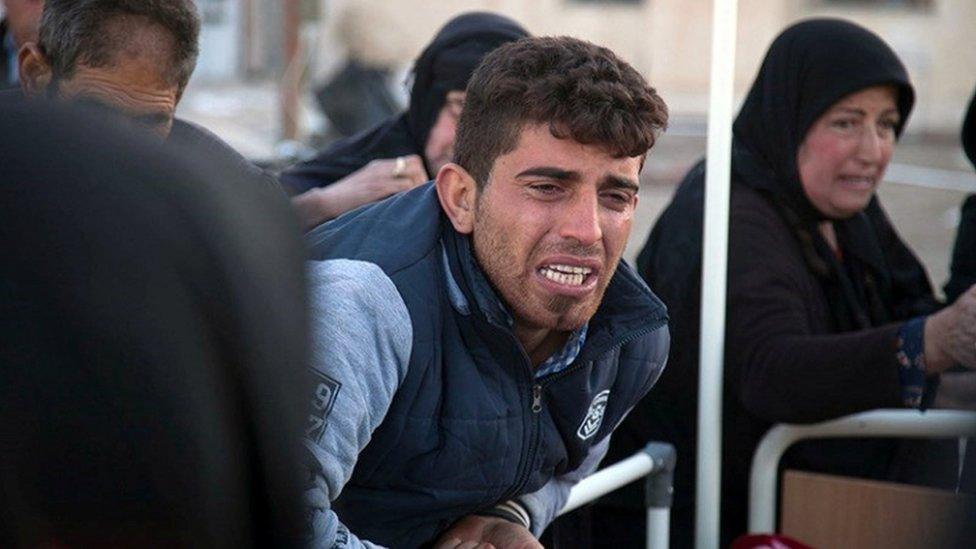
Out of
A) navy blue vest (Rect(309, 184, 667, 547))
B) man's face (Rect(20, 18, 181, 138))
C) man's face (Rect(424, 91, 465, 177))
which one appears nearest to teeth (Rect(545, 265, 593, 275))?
navy blue vest (Rect(309, 184, 667, 547))

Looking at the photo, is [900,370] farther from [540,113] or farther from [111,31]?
[111,31]

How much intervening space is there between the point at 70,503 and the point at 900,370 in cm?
236

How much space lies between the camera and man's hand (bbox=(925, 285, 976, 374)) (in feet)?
9.92

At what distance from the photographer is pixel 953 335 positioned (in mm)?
3051

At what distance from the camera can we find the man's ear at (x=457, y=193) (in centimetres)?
254

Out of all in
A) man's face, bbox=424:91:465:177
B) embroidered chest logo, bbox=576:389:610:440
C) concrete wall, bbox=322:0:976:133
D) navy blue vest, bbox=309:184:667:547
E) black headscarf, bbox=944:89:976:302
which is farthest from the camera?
concrete wall, bbox=322:0:976:133

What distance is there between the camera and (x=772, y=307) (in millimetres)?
3342

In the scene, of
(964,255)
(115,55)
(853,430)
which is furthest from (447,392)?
(964,255)

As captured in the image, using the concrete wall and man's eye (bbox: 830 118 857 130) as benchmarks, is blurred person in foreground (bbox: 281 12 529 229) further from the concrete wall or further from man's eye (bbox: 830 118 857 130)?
the concrete wall

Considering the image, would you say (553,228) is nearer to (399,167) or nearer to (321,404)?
(321,404)

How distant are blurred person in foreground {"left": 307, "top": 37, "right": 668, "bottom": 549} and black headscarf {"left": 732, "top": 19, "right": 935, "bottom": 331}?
1016 mm

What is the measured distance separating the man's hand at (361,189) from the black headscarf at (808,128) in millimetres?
738

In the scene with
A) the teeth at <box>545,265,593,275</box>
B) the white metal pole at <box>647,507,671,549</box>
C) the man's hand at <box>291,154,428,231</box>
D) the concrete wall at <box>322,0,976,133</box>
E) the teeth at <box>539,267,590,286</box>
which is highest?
the teeth at <box>545,265,593,275</box>

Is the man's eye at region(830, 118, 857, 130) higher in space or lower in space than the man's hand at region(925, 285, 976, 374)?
higher
